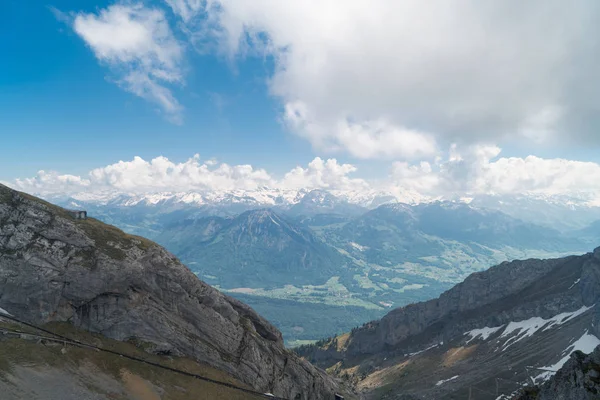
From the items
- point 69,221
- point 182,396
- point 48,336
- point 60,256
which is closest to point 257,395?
point 182,396

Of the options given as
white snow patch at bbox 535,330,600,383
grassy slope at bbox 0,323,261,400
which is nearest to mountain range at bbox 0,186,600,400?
grassy slope at bbox 0,323,261,400

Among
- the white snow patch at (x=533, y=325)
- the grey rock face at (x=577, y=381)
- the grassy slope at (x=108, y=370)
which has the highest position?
the white snow patch at (x=533, y=325)

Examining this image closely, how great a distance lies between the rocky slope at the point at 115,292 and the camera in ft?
270

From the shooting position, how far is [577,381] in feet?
155

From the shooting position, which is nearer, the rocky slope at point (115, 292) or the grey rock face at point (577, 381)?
the grey rock face at point (577, 381)

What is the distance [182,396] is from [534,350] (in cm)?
15176

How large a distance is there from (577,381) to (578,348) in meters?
122

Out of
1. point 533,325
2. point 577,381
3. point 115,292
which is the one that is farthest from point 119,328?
point 533,325

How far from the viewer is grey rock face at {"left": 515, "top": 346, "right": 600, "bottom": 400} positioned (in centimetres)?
4562

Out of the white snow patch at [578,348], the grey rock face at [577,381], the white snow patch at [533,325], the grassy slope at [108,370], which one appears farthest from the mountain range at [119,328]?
the white snow patch at [533,325]

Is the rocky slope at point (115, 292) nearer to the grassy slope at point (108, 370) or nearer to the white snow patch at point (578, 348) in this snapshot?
the grassy slope at point (108, 370)

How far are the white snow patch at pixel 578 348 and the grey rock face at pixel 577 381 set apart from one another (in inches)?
3950

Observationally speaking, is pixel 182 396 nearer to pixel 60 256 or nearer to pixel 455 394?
pixel 60 256

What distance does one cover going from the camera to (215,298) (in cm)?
10794
